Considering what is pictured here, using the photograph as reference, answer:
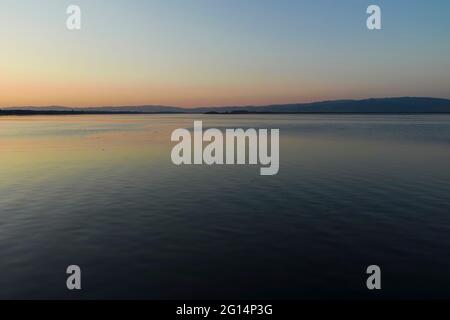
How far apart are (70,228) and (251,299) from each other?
10.8m

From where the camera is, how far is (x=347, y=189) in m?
26.8

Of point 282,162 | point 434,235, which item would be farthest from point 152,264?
point 282,162

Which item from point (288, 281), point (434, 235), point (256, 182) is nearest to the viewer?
point (288, 281)

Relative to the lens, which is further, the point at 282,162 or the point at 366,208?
the point at 282,162

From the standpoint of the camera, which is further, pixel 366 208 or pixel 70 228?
pixel 366 208

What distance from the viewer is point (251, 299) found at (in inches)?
457

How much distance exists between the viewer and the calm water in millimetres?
12453

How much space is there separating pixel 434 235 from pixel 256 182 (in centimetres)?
1483

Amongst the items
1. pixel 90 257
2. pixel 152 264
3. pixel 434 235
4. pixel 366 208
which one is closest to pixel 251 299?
pixel 152 264

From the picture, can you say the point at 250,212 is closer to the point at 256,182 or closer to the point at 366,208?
the point at 366,208

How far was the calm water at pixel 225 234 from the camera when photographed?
12453 millimetres

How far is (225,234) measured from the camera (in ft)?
56.9

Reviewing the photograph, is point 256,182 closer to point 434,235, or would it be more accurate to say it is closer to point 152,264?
point 434,235
